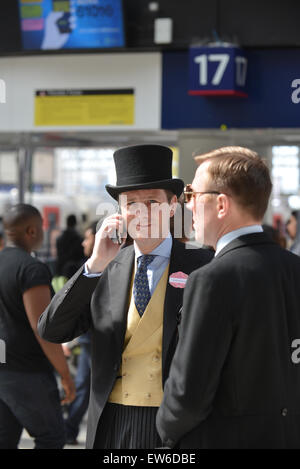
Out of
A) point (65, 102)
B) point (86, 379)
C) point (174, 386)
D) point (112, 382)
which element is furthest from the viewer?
point (65, 102)

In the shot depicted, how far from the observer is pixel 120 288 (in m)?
2.38

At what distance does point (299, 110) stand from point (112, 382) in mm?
1598

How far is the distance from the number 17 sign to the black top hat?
3432 mm

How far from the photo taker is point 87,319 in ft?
7.98

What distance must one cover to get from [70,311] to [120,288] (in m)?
0.17

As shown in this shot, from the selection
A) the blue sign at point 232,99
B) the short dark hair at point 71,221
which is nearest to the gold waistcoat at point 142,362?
the blue sign at point 232,99

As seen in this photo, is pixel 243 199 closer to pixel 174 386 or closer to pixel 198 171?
pixel 198 171

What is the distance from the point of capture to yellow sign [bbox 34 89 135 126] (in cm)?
627

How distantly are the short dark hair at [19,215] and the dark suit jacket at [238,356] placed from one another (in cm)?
172

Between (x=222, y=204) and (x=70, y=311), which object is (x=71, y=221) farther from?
(x=222, y=204)

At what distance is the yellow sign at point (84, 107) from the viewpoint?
20.6 feet

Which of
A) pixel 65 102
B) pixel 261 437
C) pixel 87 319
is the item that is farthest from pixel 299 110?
pixel 65 102

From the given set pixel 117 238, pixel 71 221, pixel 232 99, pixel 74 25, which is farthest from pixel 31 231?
pixel 71 221

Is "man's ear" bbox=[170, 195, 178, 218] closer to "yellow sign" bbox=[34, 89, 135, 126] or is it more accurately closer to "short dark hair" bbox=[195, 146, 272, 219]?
"short dark hair" bbox=[195, 146, 272, 219]
